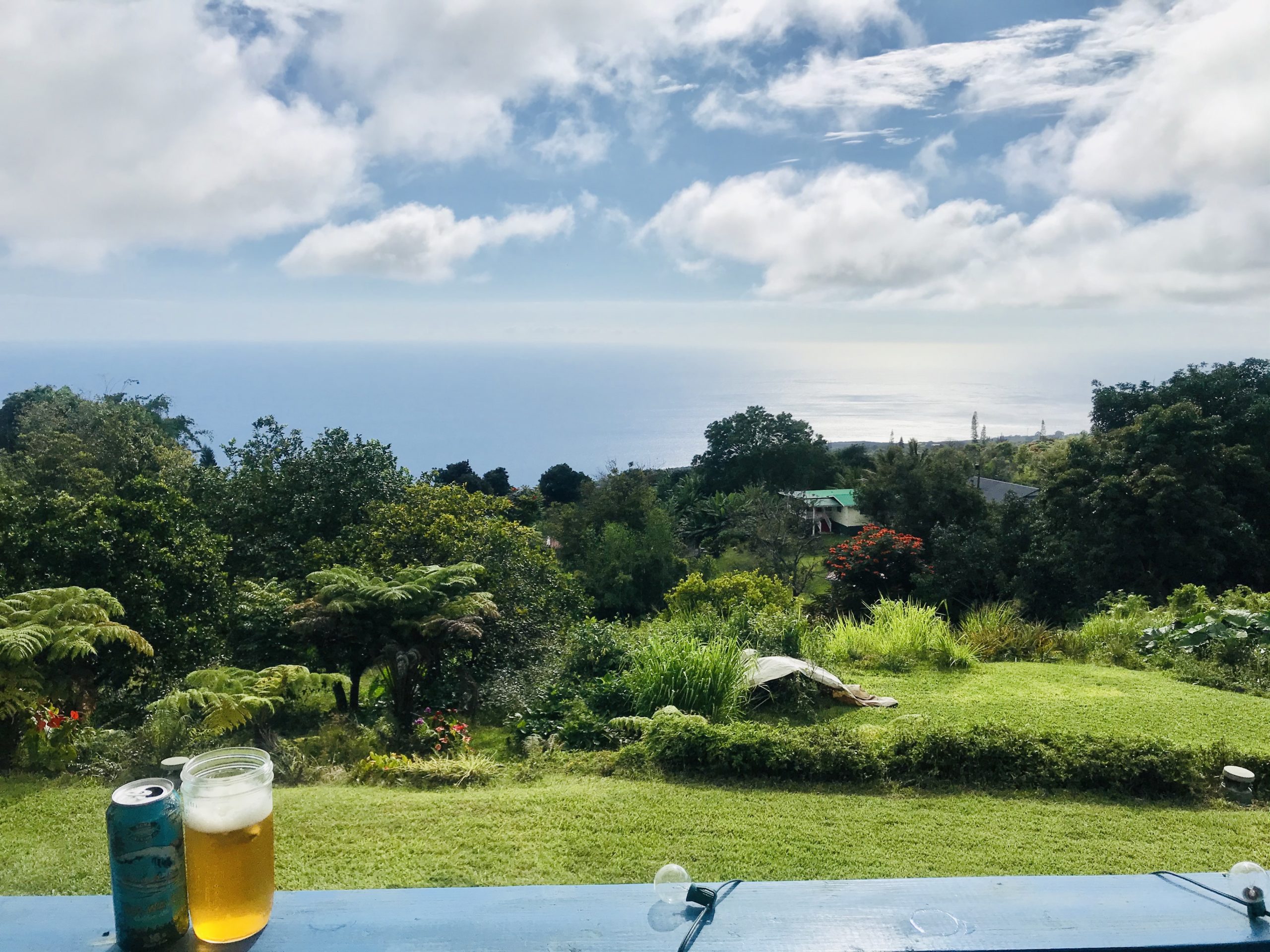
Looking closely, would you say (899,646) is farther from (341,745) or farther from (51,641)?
(51,641)

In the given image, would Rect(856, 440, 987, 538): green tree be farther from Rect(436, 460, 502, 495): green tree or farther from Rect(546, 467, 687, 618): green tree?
Rect(436, 460, 502, 495): green tree

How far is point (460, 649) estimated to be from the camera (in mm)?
7918

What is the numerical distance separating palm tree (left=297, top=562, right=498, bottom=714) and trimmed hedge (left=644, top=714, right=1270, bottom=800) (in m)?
2.49

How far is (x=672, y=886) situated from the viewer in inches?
48.1

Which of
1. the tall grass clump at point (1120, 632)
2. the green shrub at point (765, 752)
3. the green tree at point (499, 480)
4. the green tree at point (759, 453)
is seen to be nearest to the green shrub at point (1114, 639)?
the tall grass clump at point (1120, 632)

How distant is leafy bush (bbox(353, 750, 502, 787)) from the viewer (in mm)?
4910

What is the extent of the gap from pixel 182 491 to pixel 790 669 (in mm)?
9451

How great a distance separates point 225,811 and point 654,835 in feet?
9.72

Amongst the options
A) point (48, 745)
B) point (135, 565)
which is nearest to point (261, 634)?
point (135, 565)

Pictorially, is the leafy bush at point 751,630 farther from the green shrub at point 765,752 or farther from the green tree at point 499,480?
the green tree at point 499,480

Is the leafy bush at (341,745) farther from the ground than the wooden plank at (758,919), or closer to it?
closer to it

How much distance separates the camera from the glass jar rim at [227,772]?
1.16 metres

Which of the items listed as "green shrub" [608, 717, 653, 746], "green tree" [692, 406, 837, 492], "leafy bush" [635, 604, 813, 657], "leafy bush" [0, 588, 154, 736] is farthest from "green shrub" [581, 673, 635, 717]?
"green tree" [692, 406, 837, 492]

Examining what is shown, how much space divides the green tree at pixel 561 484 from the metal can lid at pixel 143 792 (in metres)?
A: 32.9
